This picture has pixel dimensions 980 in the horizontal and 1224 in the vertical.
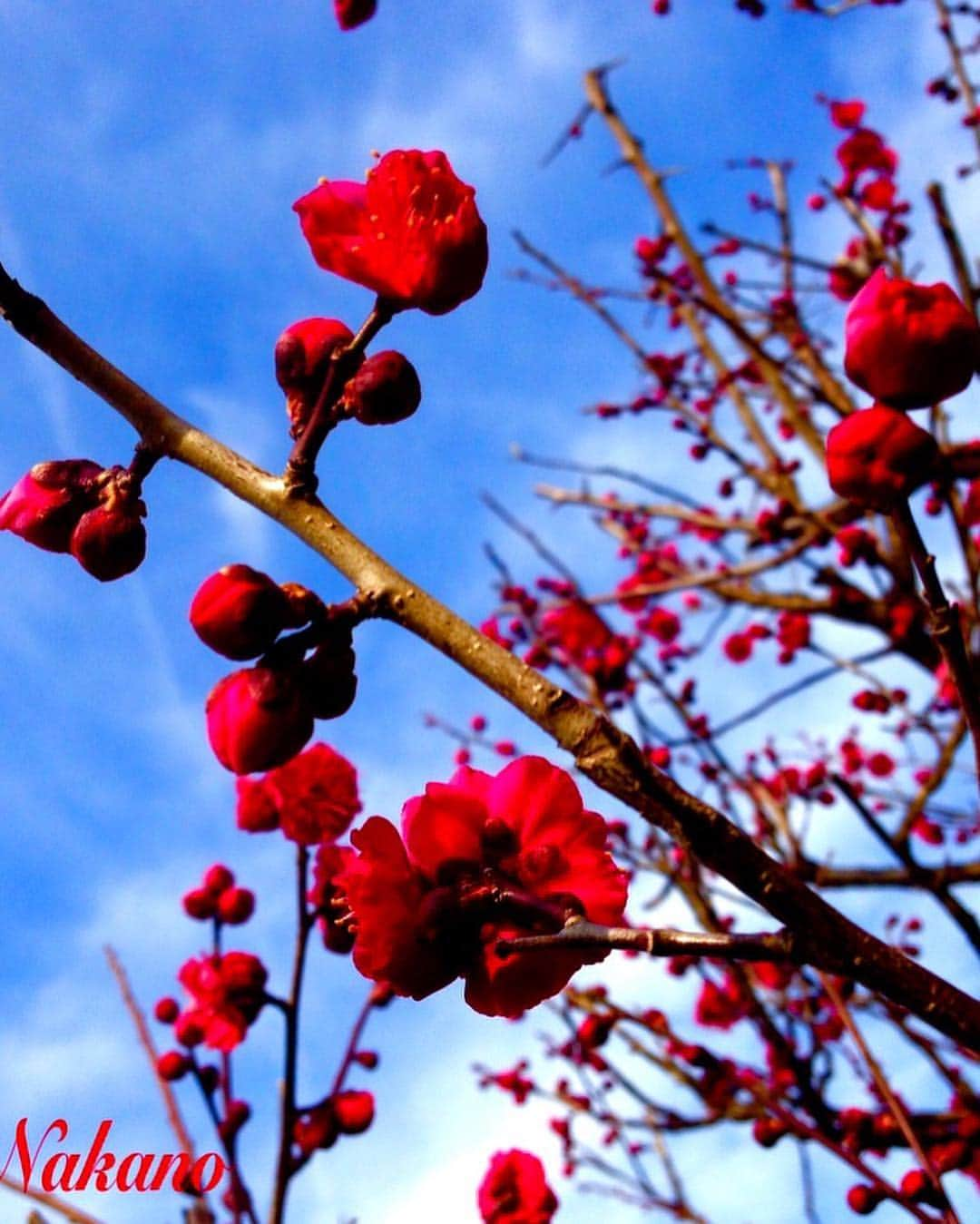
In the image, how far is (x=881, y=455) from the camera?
0.98 metres

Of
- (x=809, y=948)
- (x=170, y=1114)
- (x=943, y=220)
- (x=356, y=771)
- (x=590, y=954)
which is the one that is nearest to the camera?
(x=809, y=948)

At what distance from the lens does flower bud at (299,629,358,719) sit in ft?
3.53

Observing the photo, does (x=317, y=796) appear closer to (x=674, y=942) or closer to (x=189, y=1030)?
(x=189, y=1030)

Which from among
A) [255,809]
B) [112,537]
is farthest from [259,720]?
[255,809]

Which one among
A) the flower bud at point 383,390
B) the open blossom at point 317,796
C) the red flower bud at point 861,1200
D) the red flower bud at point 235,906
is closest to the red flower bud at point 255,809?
the open blossom at point 317,796

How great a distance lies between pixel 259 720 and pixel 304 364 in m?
0.41

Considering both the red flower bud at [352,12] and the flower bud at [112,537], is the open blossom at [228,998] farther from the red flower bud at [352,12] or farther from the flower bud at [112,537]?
the red flower bud at [352,12]

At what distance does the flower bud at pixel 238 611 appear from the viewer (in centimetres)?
103

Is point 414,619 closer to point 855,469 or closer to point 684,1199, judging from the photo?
point 855,469

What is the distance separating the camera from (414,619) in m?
0.95

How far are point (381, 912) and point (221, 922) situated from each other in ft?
5.54

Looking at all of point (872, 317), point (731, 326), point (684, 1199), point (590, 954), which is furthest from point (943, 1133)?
point (731, 326)

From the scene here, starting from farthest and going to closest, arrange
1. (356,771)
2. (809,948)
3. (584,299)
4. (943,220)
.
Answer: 1. (584,299)
2. (943,220)
3. (356,771)
4. (809,948)

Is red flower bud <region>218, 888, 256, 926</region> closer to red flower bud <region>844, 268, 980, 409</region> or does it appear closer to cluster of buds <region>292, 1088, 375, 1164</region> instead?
cluster of buds <region>292, 1088, 375, 1164</region>
